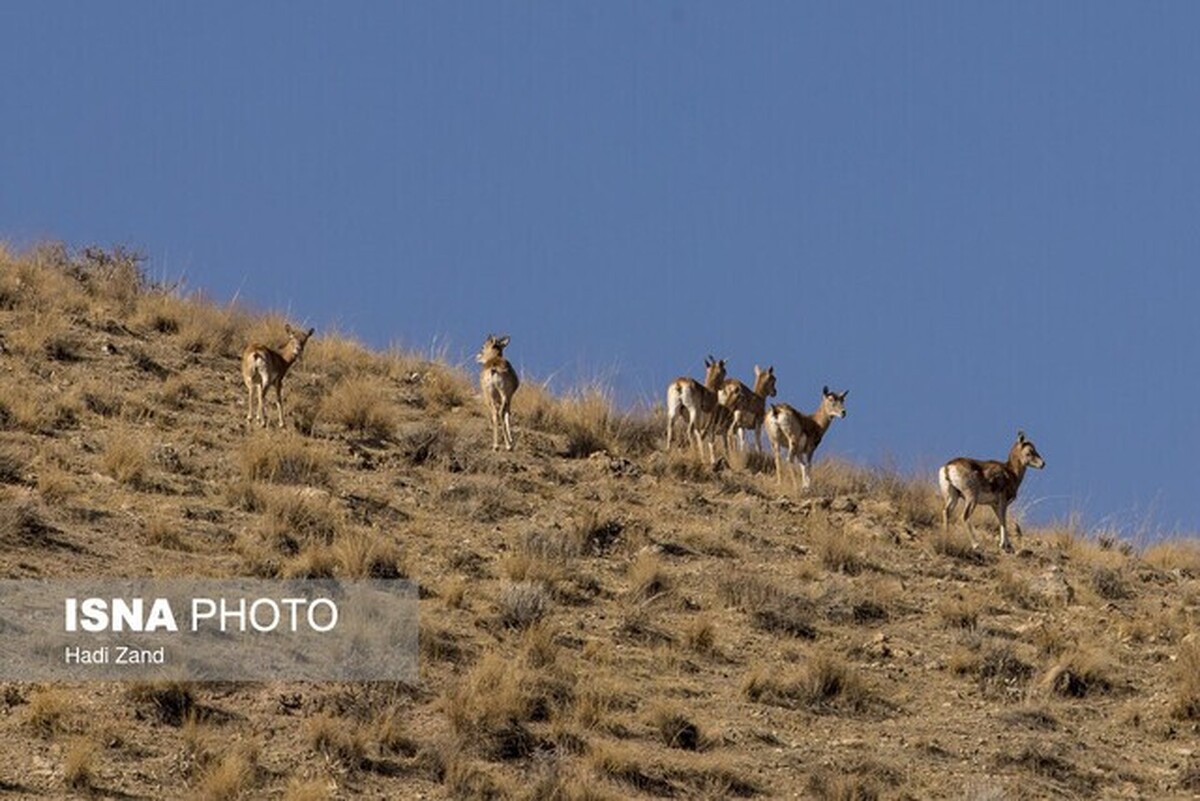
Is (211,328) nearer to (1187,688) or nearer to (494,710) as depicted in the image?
(494,710)

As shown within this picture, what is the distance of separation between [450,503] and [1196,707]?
27.8 feet

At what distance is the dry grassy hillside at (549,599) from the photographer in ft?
67.1

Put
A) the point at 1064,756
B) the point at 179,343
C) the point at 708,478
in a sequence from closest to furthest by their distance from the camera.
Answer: the point at 1064,756
the point at 708,478
the point at 179,343

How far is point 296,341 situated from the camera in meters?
31.2

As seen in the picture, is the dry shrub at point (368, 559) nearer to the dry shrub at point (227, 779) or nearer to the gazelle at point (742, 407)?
the dry shrub at point (227, 779)

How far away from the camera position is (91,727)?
19.8 meters

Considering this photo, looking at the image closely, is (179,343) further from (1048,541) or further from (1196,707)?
(1196,707)

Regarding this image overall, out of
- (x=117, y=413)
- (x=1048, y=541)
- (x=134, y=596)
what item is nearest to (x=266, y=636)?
(x=134, y=596)

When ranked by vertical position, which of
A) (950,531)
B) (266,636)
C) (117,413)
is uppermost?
(117,413)

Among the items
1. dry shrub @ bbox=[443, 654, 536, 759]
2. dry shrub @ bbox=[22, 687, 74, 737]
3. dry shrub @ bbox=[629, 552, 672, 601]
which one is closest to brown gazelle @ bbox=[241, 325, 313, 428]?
dry shrub @ bbox=[629, 552, 672, 601]

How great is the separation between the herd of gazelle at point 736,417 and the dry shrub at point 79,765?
10160 millimetres

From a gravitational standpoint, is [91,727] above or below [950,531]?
below

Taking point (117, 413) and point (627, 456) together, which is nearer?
point (117, 413)

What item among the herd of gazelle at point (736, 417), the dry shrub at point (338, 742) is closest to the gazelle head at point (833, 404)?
the herd of gazelle at point (736, 417)
